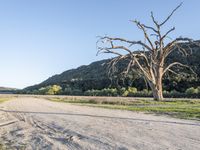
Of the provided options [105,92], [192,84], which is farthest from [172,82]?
[105,92]

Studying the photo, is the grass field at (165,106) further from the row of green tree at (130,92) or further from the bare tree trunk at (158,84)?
the row of green tree at (130,92)

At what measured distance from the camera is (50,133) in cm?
1073

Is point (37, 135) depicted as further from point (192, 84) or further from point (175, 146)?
point (192, 84)

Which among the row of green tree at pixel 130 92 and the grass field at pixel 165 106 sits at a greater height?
the row of green tree at pixel 130 92

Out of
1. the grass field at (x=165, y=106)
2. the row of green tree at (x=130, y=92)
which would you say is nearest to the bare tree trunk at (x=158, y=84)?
the grass field at (x=165, y=106)

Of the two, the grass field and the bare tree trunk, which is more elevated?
the bare tree trunk

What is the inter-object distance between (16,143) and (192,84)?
51791 millimetres

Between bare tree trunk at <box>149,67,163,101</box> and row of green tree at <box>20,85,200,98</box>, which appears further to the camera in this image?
row of green tree at <box>20,85,200,98</box>

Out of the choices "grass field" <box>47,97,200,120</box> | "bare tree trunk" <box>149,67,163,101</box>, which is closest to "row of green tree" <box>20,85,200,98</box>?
"bare tree trunk" <box>149,67,163,101</box>

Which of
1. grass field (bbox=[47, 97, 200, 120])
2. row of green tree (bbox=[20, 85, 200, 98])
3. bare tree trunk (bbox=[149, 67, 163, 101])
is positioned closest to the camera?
grass field (bbox=[47, 97, 200, 120])

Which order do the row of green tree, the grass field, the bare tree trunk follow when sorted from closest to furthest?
the grass field < the bare tree trunk < the row of green tree

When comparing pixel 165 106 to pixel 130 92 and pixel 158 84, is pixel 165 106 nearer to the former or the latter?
pixel 158 84

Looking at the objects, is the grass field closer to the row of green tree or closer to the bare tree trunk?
the bare tree trunk

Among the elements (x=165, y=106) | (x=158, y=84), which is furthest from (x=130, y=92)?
(x=165, y=106)
